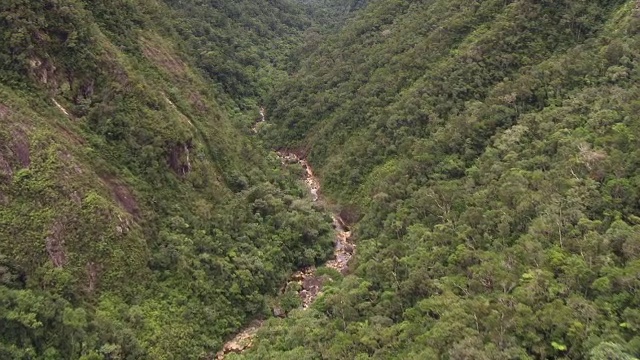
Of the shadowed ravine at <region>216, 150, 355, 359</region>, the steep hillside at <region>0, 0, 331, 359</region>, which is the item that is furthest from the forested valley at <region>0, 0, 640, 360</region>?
the shadowed ravine at <region>216, 150, 355, 359</region>

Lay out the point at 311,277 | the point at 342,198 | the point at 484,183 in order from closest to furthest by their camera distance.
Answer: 1. the point at 484,183
2. the point at 311,277
3. the point at 342,198

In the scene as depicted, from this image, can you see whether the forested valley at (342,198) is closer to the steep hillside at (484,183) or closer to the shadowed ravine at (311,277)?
the steep hillside at (484,183)

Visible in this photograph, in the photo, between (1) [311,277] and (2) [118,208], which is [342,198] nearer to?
(1) [311,277]

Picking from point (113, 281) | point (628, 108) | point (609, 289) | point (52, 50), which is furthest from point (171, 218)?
point (628, 108)

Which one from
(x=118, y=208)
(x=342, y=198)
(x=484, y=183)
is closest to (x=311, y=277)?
(x=342, y=198)

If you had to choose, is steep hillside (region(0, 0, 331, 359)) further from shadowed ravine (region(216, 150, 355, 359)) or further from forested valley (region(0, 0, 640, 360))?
shadowed ravine (region(216, 150, 355, 359))

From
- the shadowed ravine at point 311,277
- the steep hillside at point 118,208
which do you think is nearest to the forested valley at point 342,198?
the steep hillside at point 118,208

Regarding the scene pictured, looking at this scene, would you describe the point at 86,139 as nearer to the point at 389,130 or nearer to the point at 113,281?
the point at 113,281
